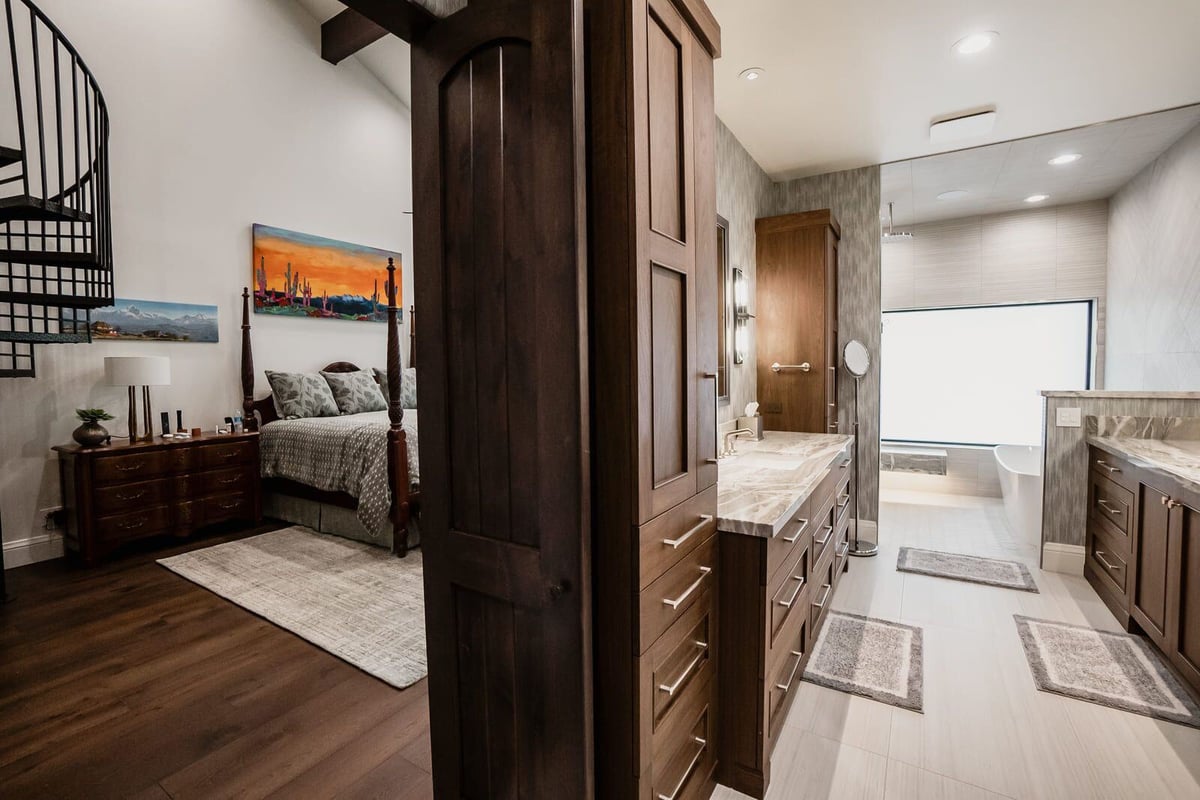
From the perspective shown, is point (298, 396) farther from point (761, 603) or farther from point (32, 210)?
point (761, 603)

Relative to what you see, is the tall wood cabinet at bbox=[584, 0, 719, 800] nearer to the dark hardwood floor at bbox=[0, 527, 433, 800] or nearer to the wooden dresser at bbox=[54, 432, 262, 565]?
the dark hardwood floor at bbox=[0, 527, 433, 800]

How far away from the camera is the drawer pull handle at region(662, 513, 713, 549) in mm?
1326

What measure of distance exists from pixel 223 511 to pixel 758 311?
14.1 ft

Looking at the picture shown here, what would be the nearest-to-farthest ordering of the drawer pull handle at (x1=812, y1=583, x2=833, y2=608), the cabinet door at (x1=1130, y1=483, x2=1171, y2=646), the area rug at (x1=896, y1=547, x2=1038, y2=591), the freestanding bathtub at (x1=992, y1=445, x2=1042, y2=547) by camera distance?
the cabinet door at (x1=1130, y1=483, x2=1171, y2=646), the drawer pull handle at (x1=812, y1=583, x2=833, y2=608), the area rug at (x1=896, y1=547, x2=1038, y2=591), the freestanding bathtub at (x1=992, y1=445, x2=1042, y2=547)

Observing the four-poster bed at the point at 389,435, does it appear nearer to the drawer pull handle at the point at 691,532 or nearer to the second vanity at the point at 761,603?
the second vanity at the point at 761,603

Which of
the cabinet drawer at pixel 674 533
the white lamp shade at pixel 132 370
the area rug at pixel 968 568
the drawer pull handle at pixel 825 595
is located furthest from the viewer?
the white lamp shade at pixel 132 370

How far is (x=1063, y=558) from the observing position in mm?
3402

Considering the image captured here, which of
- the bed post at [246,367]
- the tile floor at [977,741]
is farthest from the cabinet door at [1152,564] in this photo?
the bed post at [246,367]

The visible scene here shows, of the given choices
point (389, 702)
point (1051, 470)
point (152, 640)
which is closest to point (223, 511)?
point (152, 640)

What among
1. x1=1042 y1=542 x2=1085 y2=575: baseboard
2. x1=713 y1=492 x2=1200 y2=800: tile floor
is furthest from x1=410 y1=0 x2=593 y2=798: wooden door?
x1=1042 y1=542 x2=1085 y2=575: baseboard

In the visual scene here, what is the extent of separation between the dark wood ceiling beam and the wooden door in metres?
4.60

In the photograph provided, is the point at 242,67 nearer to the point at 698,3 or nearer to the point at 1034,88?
the point at 698,3

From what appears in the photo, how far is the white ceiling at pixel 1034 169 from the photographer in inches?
138

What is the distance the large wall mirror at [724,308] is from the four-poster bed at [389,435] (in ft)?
6.64
